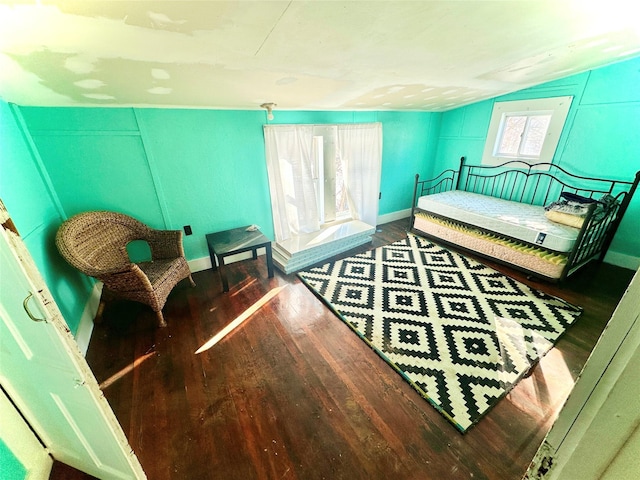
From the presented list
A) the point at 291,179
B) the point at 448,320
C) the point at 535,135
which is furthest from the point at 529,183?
the point at 291,179

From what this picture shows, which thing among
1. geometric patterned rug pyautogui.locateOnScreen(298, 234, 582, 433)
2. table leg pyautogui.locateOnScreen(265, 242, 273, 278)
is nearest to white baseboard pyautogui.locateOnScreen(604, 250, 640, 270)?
geometric patterned rug pyautogui.locateOnScreen(298, 234, 582, 433)

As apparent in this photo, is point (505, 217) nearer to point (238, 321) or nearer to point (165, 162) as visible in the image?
point (238, 321)

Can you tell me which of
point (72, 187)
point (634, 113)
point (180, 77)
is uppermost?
point (180, 77)

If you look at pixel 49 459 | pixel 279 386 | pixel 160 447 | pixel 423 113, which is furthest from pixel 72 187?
pixel 423 113

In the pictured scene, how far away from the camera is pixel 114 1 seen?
90 cm

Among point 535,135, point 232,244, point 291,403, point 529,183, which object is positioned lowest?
point 291,403

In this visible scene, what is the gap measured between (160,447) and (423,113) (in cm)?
514

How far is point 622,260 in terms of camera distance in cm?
297

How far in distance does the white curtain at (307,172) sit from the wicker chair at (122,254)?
129 centimetres

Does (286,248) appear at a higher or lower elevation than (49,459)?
higher

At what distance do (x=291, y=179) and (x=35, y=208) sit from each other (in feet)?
7.64

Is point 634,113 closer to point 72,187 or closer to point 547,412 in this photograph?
point 547,412

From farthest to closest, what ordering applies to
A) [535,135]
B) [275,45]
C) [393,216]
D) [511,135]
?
[393,216] → [511,135] → [535,135] → [275,45]

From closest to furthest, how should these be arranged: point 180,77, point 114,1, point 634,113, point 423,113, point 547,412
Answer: point 114,1 → point 547,412 → point 180,77 → point 634,113 → point 423,113
